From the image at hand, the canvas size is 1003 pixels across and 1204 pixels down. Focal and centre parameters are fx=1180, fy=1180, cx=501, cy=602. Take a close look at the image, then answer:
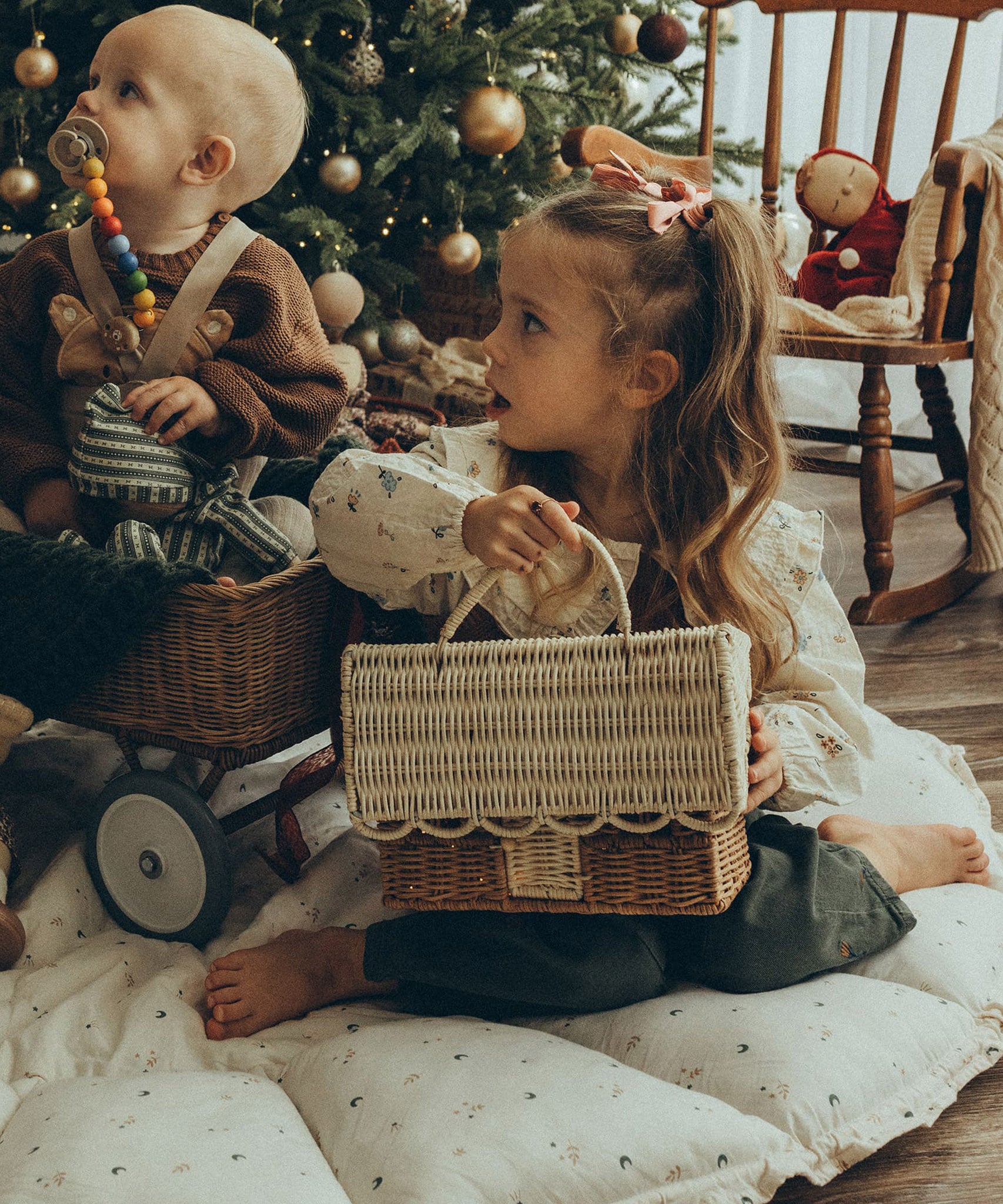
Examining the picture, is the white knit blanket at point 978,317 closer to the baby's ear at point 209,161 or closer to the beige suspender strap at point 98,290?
the baby's ear at point 209,161

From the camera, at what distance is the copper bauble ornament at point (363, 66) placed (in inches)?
76.2

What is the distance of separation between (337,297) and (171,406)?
82 cm

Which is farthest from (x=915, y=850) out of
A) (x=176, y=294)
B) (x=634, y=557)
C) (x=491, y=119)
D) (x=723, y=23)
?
(x=723, y=23)

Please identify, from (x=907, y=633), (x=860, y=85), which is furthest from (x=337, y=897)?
(x=860, y=85)

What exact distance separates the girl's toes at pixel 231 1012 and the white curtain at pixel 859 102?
2152mm

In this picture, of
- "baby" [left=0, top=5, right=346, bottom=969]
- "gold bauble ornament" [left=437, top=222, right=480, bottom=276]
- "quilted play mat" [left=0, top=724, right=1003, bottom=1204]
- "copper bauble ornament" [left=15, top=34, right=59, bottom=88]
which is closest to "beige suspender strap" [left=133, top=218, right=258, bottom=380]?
"baby" [left=0, top=5, right=346, bottom=969]

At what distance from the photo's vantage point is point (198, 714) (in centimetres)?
99

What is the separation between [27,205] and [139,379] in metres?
0.98

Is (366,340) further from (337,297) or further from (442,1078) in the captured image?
(442,1078)

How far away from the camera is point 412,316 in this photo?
2494 millimetres

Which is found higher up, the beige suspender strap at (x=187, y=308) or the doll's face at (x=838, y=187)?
the beige suspender strap at (x=187, y=308)

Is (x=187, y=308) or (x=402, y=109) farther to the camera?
(x=402, y=109)

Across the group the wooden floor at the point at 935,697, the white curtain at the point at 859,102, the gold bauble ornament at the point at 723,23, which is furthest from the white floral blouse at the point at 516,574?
the white curtain at the point at 859,102

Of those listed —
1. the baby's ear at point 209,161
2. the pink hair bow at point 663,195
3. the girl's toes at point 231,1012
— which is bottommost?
the girl's toes at point 231,1012
